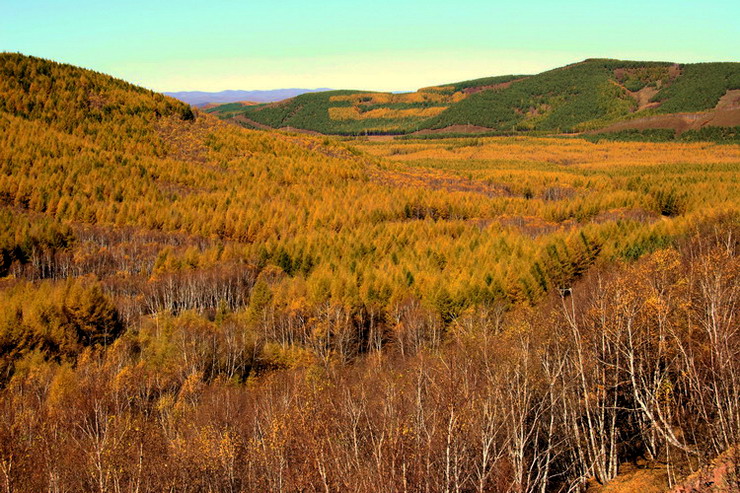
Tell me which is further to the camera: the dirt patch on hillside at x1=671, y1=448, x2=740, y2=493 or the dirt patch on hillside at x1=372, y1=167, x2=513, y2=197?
the dirt patch on hillside at x1=372, y1=167, x2=513, y2=197

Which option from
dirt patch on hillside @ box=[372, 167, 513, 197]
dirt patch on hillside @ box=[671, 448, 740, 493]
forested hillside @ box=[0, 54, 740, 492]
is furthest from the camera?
dirt patch on hillside @ box=[372, 167, 513, 197]

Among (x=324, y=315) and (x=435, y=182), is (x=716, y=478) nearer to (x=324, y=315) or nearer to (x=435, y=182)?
(x=324, y=315)

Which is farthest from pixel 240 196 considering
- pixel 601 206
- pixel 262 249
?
pixel 601 206

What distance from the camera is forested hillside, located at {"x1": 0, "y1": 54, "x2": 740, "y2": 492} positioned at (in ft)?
67.5

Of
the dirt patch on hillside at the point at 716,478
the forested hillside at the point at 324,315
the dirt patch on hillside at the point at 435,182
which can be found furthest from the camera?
the dirt patch on hillside at the point at 435,182

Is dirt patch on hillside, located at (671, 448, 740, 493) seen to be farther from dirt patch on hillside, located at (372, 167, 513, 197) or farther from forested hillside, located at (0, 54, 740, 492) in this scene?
dirt patch on hillside, located at (372, 167, 513, 197)

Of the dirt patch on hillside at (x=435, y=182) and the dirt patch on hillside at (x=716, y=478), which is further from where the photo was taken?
the dirt patch on hillside at (x=435, y=182)

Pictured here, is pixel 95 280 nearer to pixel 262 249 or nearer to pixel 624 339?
pixel 262 249

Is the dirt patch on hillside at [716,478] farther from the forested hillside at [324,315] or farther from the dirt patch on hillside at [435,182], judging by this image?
the dirt patch on hillside at [435,182]

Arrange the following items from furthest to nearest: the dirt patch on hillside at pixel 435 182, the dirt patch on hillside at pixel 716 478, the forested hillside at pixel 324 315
→ the dirt patch on hillside at pixel 435 182 → the forested hillside at pixel 324 315 → the dirt patch on hillside at pixel 716 478

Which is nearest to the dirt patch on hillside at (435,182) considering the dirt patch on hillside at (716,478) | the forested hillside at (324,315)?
the forested hillside at (324,315)

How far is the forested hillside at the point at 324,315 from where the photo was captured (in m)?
20.6

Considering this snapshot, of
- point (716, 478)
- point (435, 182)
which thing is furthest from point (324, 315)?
point (435, 182)

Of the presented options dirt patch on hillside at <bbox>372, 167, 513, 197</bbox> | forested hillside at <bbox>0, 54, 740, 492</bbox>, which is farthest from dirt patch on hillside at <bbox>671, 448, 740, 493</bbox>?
dirt patch on hillside at <bbox>372, 167, 513, 197</bbox>
